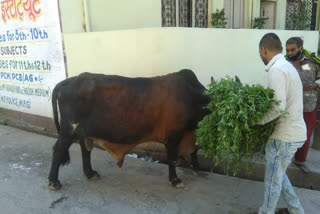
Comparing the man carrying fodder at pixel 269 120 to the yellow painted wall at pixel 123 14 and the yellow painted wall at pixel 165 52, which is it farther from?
the yellow painted wall at pixel 123 14

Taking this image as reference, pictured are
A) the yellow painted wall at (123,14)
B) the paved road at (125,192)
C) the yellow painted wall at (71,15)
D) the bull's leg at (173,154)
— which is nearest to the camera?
the paved road at (125,192)

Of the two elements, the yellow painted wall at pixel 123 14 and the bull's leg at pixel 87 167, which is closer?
the bull's leg at pixel 87 167

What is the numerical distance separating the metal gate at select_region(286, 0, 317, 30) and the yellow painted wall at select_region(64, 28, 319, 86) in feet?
15.2

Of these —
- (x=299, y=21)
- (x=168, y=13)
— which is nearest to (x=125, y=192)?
(x=168, y=13)

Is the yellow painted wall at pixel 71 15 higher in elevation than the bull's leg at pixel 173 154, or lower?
higher

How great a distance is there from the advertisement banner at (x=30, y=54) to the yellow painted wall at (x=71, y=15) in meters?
0.12

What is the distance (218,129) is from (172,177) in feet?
4.54

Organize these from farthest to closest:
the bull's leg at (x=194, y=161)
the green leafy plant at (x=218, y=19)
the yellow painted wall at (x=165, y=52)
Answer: the green leafy plant at (x=218, y=19)
the yellow painted wall at (x=165, y=52)
the bull's leg at (x=194, y=161)

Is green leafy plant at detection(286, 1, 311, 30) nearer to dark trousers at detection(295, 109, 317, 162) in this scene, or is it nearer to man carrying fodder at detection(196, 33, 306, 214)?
dark trousers at detection(295, 109, 317, 162)

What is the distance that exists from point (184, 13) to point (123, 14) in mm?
1778

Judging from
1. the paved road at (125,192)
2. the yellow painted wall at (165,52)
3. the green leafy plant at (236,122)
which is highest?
the yellow painted wall at (165,52)

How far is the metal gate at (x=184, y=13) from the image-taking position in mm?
6422

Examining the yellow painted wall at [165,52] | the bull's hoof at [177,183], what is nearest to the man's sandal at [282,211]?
the bull's hoof at [177,183]

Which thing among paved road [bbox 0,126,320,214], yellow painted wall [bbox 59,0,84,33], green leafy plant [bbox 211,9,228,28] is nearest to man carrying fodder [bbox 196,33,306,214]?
paved road [bbox 0,126,320,214]
